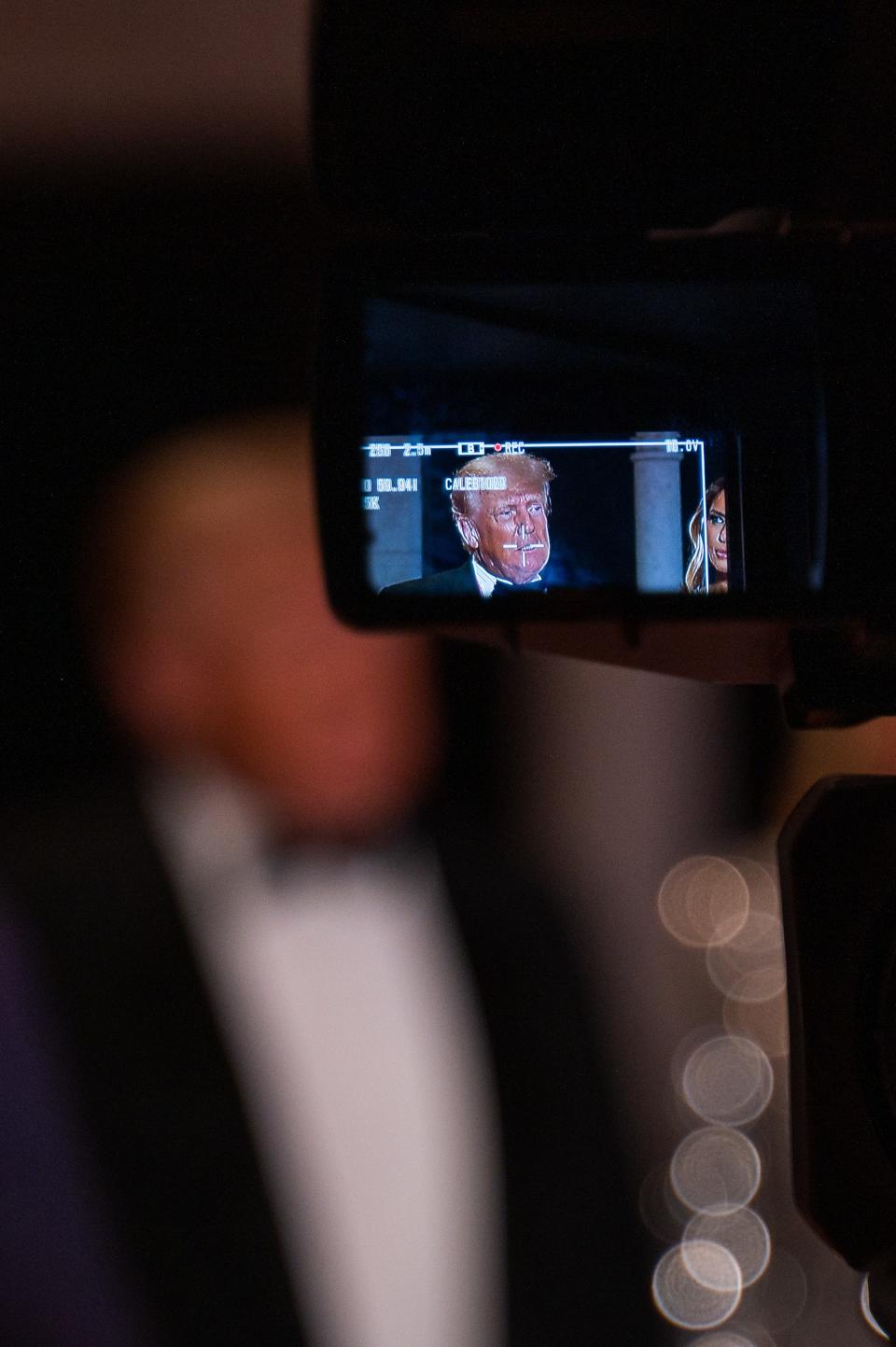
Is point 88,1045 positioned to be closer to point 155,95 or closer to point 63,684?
point 63,684

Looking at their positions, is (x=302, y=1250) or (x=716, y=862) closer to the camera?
(x=302, y=1250)

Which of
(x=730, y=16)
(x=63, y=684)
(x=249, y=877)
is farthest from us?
(x=63, y=684)

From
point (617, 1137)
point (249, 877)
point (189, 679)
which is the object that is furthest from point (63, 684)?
point (617, 1137)

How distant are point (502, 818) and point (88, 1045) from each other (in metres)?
0.60

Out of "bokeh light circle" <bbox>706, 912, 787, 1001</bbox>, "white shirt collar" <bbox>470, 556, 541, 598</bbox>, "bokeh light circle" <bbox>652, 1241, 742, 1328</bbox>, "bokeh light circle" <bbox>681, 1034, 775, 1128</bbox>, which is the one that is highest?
"white shirt collar" <bbox>470, 556, 541, 598</bbox>

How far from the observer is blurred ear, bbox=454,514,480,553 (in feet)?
1.66

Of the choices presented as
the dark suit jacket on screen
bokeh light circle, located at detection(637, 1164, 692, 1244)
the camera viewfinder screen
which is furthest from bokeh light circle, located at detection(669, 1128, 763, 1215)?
the camera viewfinder screen

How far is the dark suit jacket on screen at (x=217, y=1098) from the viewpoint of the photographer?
2.97ft

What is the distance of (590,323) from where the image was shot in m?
0.49

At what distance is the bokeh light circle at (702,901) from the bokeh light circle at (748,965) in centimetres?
1

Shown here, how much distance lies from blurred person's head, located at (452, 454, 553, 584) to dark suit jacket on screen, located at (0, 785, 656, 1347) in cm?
68

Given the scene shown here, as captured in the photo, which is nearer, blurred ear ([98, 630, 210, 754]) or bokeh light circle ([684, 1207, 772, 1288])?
blurred ear ([98, 630, 210, 754])

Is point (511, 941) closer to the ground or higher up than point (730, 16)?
closer to the ground

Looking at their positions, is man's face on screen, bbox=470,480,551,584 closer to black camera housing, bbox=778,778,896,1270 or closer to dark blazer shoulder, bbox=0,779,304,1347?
black camera housing, bbox=778,778,896,1270
